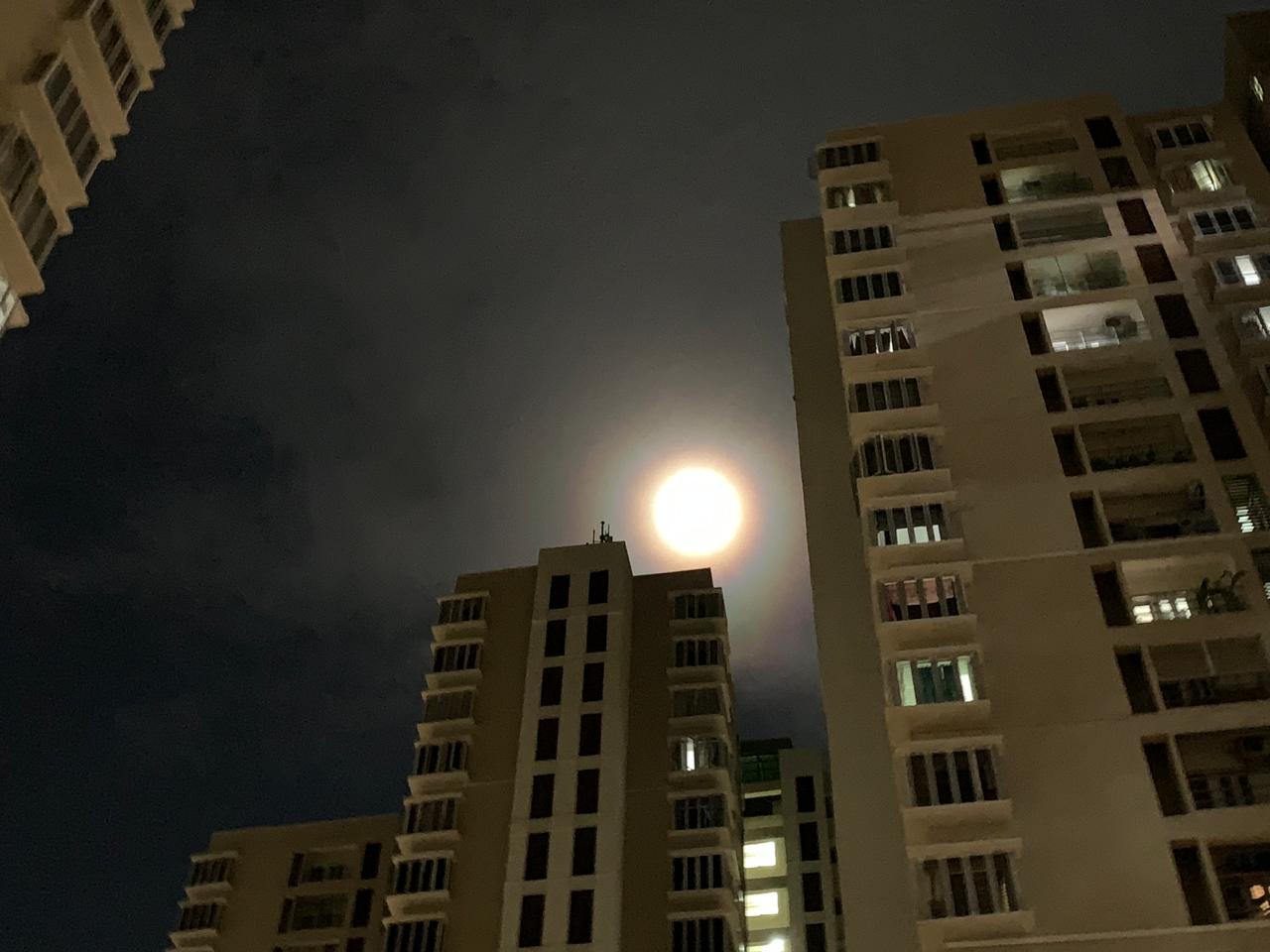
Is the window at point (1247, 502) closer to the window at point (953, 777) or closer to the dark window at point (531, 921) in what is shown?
the window at point (953, 777)

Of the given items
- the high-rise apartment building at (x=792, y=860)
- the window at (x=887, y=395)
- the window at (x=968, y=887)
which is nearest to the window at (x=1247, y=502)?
the window at (x=887, y=395)

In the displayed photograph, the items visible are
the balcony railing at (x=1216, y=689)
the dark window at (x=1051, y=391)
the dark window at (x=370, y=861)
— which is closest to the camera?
the balcony railing at (x=1216, y=689)

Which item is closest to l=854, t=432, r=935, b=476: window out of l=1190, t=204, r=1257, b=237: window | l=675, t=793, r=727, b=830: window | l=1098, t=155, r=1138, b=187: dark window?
l=1190, t=204, r=1257, b=237: window

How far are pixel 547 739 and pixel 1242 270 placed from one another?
3204cm

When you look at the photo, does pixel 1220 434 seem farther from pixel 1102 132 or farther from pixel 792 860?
pixel 792 860

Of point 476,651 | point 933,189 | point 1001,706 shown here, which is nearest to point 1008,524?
point 1001,706

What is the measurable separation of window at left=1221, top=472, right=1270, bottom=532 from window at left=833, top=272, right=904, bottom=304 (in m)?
11.9

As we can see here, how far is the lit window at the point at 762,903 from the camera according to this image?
62.8 metres

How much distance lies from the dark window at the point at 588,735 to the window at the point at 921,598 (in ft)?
69.9

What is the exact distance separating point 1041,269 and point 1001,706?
17.2 m

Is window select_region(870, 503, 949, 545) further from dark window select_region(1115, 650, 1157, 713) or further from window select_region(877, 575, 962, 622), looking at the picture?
dark window select_region(1115, 650, 1157, 713)

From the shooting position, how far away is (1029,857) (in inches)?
1109

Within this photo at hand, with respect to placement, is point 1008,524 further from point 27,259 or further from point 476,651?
point 476,651

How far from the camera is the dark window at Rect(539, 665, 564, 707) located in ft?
177
